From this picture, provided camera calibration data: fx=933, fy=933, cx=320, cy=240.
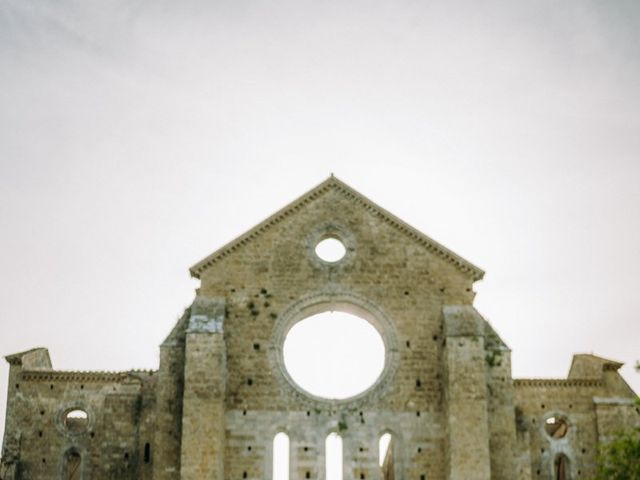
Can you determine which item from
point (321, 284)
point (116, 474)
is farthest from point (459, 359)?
point (116, 474)

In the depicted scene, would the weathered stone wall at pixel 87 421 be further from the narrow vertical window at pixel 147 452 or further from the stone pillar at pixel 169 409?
the stone pillar at pixel 169 409

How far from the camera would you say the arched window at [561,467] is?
31.7 metres

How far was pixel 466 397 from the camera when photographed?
26641 mm

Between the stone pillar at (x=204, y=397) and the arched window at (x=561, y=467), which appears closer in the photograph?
the stone pillar at (x=204, y=397)

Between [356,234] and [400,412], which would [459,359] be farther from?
[356,234]

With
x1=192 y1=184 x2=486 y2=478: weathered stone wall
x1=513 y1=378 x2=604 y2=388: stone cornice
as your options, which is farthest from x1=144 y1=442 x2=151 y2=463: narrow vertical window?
x1=513 y1=378 x2=604 y2=388: stone cornice

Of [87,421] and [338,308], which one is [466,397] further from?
[87,421]

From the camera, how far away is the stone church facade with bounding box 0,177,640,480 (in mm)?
26531

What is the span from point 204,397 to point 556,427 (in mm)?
14228

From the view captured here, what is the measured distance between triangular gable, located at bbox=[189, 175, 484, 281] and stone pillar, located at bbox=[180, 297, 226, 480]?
1882 millimetres

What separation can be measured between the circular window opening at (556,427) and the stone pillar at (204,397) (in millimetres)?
12313

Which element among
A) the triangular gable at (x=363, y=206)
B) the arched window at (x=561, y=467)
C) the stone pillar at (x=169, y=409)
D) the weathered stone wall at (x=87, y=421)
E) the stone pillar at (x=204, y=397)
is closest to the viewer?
the stone pillar at (x=204, y=397)

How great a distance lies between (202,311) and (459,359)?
768 centimetres

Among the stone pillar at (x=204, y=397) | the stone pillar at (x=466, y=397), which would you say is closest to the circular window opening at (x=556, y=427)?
the stone pillar at (x=466, y=397)
